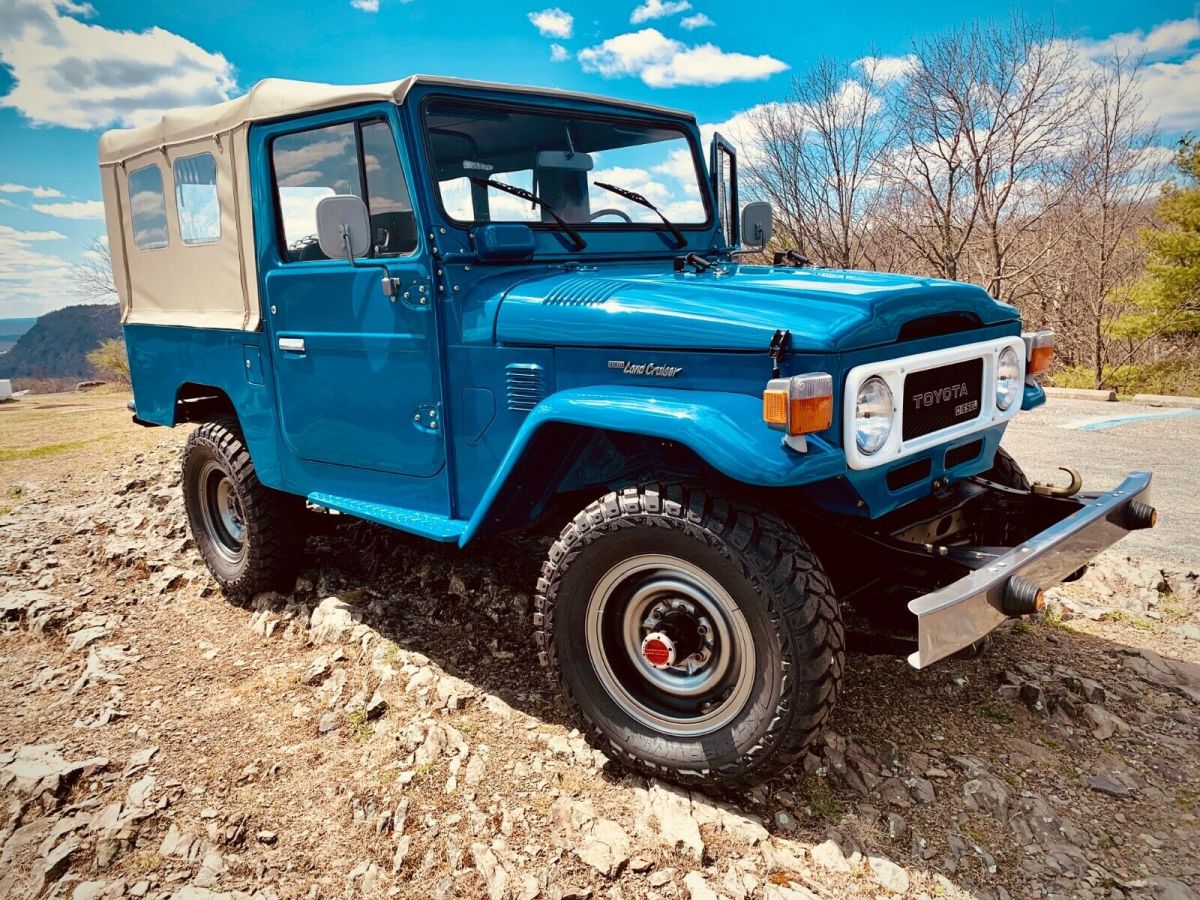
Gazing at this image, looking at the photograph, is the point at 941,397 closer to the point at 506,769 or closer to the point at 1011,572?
the point at 1011,572

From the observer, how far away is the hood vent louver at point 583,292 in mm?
2756

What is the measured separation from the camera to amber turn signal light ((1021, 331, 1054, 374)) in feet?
10.5

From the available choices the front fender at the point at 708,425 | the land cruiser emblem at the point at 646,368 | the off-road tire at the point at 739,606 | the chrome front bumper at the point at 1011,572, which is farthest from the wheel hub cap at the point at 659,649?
the land cruiser emblem at the point at 646,368

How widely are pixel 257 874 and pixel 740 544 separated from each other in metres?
1.71

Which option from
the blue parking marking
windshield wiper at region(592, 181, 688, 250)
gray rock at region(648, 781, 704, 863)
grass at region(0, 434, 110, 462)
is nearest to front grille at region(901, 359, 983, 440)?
gray rock at region(648, 781, 704, 863)

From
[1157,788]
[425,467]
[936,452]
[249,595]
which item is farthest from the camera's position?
[249,595]

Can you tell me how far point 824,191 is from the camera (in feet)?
55.3

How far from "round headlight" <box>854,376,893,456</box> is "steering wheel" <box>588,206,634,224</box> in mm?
1599

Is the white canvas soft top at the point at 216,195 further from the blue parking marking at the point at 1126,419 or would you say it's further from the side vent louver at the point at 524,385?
the blue parking marking at the point at 1126,419

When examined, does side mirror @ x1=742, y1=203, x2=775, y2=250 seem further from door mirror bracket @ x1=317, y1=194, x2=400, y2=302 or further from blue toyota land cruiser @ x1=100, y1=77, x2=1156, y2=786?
door mirror bracket @ x1=317, y1=194, x2=400, y2=302

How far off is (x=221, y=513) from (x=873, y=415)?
3.69m

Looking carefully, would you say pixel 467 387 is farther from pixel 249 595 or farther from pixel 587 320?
pixel 249 595

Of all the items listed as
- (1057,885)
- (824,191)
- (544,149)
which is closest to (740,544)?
(1057,885)

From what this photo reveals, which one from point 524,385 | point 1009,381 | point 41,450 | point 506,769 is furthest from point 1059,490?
point 41,450
